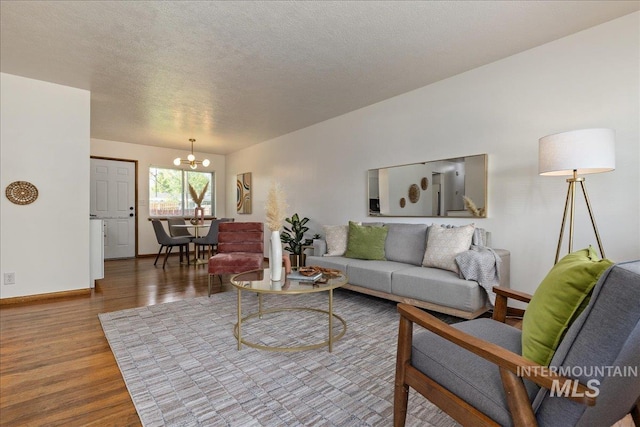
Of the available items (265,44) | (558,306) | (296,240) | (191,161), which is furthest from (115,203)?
(558,306)

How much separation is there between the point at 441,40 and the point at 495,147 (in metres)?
1.20

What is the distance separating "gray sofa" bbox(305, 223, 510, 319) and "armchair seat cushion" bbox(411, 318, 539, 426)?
1.15 meters

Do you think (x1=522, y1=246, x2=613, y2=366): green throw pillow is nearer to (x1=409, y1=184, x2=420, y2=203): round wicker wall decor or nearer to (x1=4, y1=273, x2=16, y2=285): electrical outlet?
(x1=409, y1=184, x2=420, y2=203): round wicker wall decor

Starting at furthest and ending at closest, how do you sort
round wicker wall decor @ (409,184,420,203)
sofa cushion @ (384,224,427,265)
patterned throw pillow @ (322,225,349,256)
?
patterned throw pillow @ (322,225,349,256), round wicker wall decor @ (409,184,420,203), sofa cushion @ (384,224,427,265)

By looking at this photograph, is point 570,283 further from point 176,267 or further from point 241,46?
point 176,267

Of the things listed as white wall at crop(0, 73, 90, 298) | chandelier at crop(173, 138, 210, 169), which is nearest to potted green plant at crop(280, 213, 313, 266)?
chandelier at crop(173, 138, 210, 169)

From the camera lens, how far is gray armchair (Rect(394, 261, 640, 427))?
0.80 meters

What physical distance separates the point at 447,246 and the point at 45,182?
15.0 ft

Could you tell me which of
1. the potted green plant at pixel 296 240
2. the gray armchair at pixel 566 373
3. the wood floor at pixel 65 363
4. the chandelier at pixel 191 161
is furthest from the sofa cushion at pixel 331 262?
the chandelier at pixel 191 161

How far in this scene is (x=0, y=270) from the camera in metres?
3.43

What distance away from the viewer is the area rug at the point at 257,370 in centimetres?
155

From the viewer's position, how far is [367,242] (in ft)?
12.1

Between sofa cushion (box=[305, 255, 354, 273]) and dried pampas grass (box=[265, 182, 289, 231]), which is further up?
dried pampas grass (box=[265, 182, 289, 231])

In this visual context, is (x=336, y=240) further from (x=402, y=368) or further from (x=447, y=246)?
(x=402, y=368)
